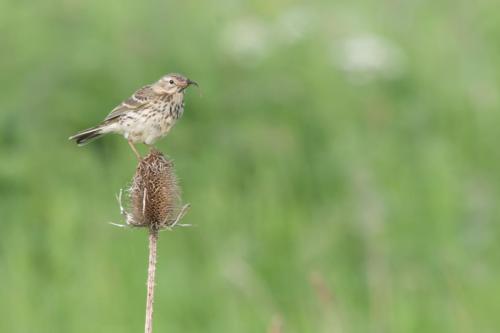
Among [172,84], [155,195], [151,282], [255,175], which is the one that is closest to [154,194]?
[155,195]

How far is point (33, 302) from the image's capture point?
8508 mm

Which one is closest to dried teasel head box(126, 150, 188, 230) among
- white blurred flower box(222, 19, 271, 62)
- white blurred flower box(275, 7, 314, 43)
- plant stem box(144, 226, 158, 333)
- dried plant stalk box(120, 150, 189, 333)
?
dried plant stalk box(120, 150, 189, 333)

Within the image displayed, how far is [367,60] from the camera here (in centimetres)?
1137

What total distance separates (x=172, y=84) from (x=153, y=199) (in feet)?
6.01

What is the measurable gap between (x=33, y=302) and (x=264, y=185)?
7.95 feet

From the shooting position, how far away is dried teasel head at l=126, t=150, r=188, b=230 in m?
3.98

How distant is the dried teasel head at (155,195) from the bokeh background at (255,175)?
2447 millimetres

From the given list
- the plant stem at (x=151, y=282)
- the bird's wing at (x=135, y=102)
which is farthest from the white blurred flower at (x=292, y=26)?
the plant stem at (x=151, y=282)

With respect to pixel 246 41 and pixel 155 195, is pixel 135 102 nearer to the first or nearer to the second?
pixel 155 195

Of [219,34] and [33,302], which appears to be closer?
[33,302]

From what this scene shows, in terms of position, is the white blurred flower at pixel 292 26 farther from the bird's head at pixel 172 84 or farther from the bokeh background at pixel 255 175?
the bird's head at pixel 172 84

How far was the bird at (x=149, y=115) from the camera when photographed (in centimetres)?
588

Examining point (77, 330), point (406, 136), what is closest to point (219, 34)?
point (406, 136)

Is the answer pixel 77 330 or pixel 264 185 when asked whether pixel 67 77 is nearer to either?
pixel 264 185
